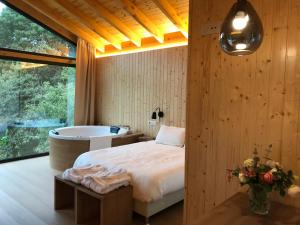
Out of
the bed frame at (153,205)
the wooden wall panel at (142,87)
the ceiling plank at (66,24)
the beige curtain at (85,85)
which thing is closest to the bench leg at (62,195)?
the bed frame at (153,205)

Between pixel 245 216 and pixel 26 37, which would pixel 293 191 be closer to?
pixel 245 216

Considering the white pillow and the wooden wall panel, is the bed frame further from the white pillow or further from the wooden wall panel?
the wooden wall panel

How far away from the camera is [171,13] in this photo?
13.6ft

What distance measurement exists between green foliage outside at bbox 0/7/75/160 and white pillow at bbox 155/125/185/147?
2809mm

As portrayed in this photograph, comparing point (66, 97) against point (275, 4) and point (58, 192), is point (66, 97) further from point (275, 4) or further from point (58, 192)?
point (275, 4)

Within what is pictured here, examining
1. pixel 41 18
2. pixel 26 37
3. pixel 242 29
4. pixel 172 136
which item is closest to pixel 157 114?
pixel 172 136

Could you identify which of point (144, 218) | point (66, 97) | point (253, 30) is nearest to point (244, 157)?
point (253, 30)

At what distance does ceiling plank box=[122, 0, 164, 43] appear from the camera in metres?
4.34

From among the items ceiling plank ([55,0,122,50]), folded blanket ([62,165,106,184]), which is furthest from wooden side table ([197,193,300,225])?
ceiling plank ([55,0,122,50])

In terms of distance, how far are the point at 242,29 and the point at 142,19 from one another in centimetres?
344

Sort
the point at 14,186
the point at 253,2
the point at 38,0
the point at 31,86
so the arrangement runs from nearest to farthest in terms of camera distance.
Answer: the point at 253,2
the point at 14,186
the point at 38,0
the point at 31,86

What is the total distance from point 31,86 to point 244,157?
5.18m

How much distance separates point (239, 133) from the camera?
6.28 ft

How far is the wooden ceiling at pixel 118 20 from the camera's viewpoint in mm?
4336
